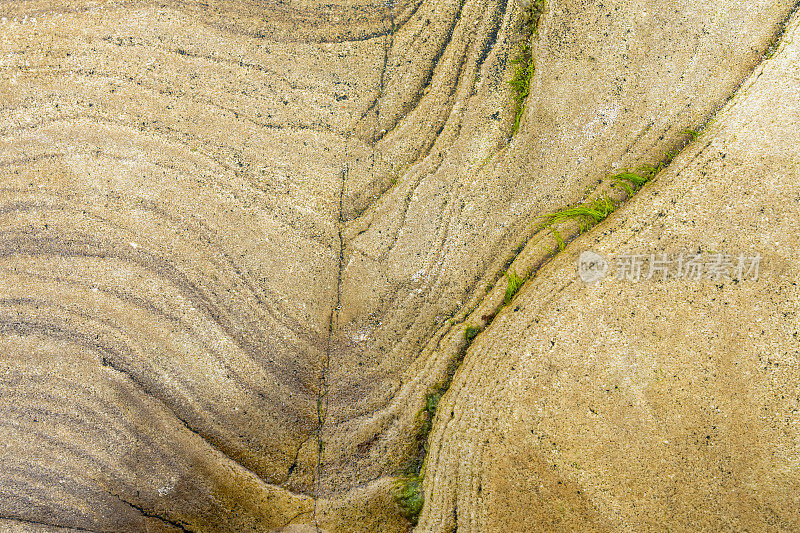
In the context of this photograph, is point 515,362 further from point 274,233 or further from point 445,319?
point 274,233

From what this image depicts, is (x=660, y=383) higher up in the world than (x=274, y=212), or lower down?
lower down

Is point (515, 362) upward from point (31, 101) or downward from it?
downward

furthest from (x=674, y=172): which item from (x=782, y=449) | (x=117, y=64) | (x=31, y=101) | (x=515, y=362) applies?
(x=31, y=101)
